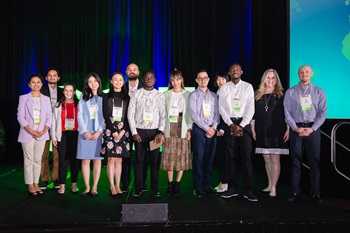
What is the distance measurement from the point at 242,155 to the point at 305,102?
0.87 m

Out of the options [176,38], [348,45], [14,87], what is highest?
[176,38]

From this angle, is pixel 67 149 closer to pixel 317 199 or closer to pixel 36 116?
pixel 36 116

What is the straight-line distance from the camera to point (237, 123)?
358 cm

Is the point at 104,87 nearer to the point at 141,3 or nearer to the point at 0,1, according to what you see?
the point at 141,3

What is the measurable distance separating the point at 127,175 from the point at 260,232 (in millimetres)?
1876

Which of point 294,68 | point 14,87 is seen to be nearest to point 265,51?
point 294,68

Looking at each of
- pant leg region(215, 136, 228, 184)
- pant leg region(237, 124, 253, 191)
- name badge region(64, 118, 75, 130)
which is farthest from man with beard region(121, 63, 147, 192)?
pant leg region(237, 124, 253, 191)

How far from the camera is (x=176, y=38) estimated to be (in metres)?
6.88

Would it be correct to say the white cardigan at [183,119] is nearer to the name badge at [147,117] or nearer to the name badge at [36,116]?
the name badge at [147,117]

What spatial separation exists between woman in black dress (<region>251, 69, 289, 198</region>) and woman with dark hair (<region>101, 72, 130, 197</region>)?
4.91 feet

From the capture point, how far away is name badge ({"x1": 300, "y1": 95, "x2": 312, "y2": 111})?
11.5 ft

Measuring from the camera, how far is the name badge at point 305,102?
3.51 m

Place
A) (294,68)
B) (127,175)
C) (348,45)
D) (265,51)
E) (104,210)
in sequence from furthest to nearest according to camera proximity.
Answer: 1. (265,51)
2. (294,68)
3. (348,45)
4. (127,175)
5. (104,210)

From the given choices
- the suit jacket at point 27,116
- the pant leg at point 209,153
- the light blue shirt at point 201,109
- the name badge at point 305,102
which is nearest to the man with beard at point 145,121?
the light blue shirt at point 201,109
